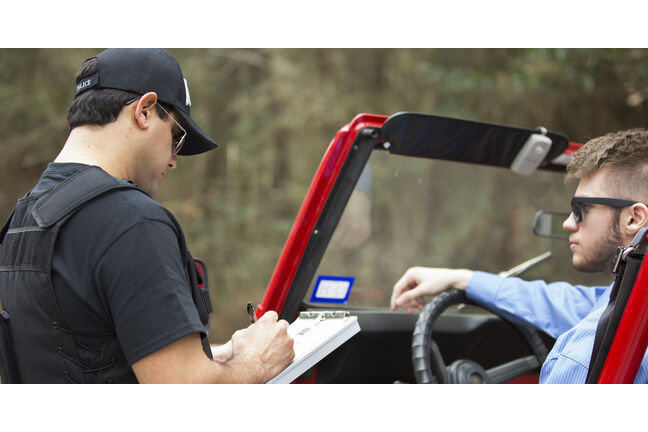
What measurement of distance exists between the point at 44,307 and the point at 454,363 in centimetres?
158

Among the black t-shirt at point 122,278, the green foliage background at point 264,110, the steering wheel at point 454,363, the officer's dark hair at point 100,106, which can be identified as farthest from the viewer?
the green foliage background at point 264,110

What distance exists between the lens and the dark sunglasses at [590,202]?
1834 millimetres

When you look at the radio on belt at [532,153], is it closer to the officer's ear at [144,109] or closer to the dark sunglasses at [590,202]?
the dark sunglasses at [590,202]

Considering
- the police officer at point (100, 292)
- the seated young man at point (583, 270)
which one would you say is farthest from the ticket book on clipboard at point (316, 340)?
the seated young man at point (583, 270)

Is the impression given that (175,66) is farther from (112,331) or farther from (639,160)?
(639,160)

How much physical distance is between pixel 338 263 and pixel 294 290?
23 cm

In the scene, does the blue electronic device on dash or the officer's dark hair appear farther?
the blue electronic device on dash

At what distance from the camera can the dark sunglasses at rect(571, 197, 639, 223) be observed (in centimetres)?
183

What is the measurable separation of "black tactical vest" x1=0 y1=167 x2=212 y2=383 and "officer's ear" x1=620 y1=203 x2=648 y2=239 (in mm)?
1326

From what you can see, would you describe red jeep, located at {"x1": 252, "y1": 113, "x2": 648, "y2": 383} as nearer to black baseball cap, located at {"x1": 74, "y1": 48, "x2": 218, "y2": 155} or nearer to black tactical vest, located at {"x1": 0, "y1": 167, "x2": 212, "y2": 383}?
black baseball cap, located at {"x1": 74, "y1": 48, "x2": 218, "y2": 155}

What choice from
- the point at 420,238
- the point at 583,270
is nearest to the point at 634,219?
the point at 583,270

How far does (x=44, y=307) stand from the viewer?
135 cm

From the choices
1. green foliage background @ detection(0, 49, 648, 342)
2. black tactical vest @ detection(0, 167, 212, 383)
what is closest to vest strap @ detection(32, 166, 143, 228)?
black tactical vest @ detection(0, 167, 212, 383)

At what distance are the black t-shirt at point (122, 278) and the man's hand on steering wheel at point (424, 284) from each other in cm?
123
